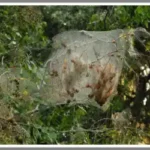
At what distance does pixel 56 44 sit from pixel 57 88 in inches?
11.6

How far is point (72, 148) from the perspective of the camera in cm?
344

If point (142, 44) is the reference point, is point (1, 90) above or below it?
below

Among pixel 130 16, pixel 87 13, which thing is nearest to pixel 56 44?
pixel 87 13

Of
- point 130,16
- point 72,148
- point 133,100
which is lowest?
point 72,148

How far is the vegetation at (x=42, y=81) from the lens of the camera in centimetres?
346

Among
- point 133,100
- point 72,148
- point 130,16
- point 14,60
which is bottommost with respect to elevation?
point 72,148

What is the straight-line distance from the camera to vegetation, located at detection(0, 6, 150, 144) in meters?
3.46

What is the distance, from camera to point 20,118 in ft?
11.4

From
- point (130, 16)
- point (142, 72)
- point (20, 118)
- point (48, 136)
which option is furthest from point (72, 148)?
point (130, 16)

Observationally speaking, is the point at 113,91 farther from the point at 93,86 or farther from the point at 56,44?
the point at 56,44

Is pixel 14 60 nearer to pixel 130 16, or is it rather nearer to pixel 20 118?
pixel 20 118

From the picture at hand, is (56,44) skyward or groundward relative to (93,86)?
skyward

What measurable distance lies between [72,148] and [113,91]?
469 millimetres

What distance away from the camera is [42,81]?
3.50m
